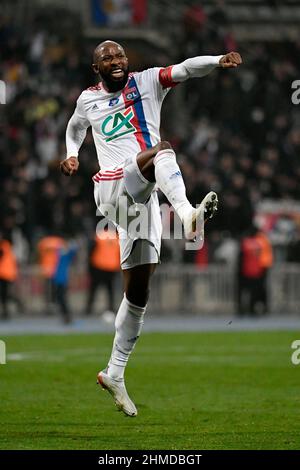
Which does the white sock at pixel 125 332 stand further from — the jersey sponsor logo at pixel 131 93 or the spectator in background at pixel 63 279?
the spectator in background at pixel 63 279

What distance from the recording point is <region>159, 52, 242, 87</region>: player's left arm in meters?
9.06

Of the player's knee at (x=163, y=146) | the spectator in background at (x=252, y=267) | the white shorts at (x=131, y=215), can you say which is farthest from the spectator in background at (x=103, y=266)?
the player's knee at (x=163, y=146)

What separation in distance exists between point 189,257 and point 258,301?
5.68 ft

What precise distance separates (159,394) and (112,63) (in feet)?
12.8

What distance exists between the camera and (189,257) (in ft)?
80.1

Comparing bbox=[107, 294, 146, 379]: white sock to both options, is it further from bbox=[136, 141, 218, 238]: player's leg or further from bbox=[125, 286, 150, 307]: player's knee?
bbox=[136, 141, 218, 238]: player's leg

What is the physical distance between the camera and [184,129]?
94.3 ft

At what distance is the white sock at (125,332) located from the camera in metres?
10.2

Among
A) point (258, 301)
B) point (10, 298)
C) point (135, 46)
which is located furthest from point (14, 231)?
point (135, 46)

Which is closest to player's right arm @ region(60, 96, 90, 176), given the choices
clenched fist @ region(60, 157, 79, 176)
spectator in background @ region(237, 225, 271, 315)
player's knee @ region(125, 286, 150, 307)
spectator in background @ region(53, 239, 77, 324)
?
clenched fist @ region(60, 157, 79, 176)

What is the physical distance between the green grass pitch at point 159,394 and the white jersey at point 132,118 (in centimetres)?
217

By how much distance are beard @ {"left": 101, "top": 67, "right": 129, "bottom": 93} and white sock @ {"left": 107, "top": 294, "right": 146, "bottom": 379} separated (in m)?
1.70

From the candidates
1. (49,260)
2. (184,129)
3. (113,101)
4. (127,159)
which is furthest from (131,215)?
(184,129)
